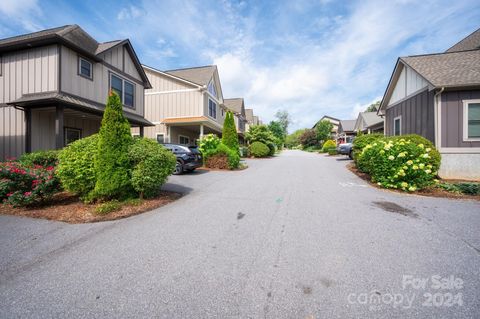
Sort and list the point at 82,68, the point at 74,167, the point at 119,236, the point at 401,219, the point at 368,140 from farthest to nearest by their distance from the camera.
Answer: the point at 368,140, the point at 82,68, the point at 74,167, the point at 401,219, the point at 119,236

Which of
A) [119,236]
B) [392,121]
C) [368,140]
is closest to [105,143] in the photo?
[119,236]

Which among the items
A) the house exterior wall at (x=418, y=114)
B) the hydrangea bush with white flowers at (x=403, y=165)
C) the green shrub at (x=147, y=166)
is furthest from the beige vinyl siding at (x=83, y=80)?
the house exterior wall at (x=418, y=114)

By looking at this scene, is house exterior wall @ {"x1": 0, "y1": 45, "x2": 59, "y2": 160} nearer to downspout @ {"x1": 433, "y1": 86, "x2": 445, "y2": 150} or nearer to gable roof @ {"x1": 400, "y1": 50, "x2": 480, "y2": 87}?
downspout @ {"x1": 433, "y1": 86, "x2": 445, "y2": 150}

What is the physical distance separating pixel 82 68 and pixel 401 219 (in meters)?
13.7

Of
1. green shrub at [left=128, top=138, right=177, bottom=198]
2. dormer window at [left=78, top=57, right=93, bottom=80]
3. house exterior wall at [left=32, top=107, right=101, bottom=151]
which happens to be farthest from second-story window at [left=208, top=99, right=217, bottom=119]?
green shrub at [left=128, top=138, right=177, bottom=198]

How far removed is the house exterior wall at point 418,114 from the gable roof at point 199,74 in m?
14.5

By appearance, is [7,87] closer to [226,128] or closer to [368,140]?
[226,128]

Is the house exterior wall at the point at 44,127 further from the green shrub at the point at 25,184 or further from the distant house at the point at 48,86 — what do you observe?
the green shrub at the point at 25,184

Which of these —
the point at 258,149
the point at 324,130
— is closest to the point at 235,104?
the point at 258,149

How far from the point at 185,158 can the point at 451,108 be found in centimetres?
1219

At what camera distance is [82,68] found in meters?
9.74

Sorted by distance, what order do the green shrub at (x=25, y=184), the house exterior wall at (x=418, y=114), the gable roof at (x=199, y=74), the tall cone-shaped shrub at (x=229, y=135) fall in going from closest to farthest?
the green shrub at (x=25, y=184), the house exterior wall at (x=418, y=114), the tall cone-shaped shrub at (x=229, y=135), the gable roof at (x=199, y=74)

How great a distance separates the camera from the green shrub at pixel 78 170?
4957 millimetres

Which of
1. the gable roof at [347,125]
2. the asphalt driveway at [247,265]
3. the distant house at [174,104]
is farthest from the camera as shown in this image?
the gable roof at [347,125]
